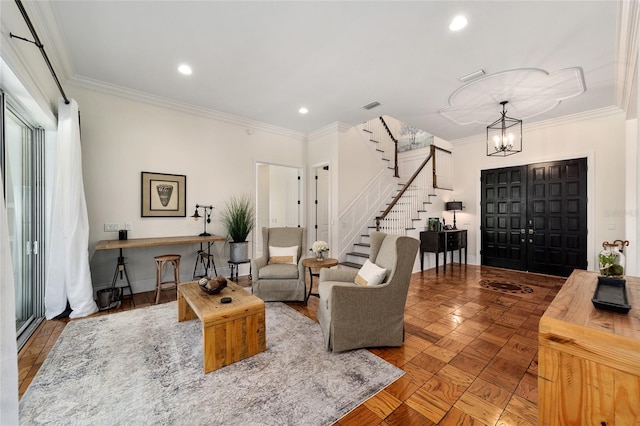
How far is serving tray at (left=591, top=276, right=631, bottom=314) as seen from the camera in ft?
3.64

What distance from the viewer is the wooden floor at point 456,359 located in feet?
5.34

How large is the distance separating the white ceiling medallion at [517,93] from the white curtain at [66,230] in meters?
5.00

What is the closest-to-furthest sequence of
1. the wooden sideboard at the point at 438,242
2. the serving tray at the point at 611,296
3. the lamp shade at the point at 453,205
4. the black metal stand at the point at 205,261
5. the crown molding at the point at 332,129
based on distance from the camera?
1. the serving tray at the point at 611,296
2. the black metal stand at the point at 205,261
3. the crown molding at the point at 332,129
4. the wooden sideboard at the point at 438,242
5. the lamp shade at the point at 453,205

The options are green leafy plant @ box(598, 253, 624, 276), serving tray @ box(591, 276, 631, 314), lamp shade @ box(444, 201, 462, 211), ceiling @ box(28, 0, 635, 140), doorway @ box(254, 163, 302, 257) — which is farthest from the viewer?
doorway @ box(254, 163, 302, 257)

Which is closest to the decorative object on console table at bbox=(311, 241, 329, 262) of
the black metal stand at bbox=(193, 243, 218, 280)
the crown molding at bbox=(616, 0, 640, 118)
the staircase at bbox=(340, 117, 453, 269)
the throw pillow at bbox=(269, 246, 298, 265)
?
the throw pillow at bbox=(269, 246, 298, 265)

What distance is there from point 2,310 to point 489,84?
4.89m

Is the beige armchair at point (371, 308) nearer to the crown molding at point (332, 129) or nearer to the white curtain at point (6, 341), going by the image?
the white curtain at point (6, 341)

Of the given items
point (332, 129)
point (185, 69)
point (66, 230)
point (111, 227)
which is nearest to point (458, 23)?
point (332, 129)

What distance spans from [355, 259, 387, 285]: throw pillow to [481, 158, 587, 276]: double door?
452 centimetres

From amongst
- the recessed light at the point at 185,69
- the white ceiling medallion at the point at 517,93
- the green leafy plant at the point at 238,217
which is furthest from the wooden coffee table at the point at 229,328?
the white ceiling medallion at the point at 517,93

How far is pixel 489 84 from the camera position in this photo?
3611mm

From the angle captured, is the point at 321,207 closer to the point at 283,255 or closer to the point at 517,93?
the point at 283,255

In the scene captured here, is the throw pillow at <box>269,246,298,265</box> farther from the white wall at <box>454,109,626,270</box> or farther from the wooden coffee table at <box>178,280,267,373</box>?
the white wall at <box>454,109,626,270</box>

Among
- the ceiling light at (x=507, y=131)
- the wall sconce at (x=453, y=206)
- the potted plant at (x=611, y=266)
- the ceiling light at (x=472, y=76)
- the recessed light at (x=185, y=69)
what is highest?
the recessed light at (x=185, y=69)
